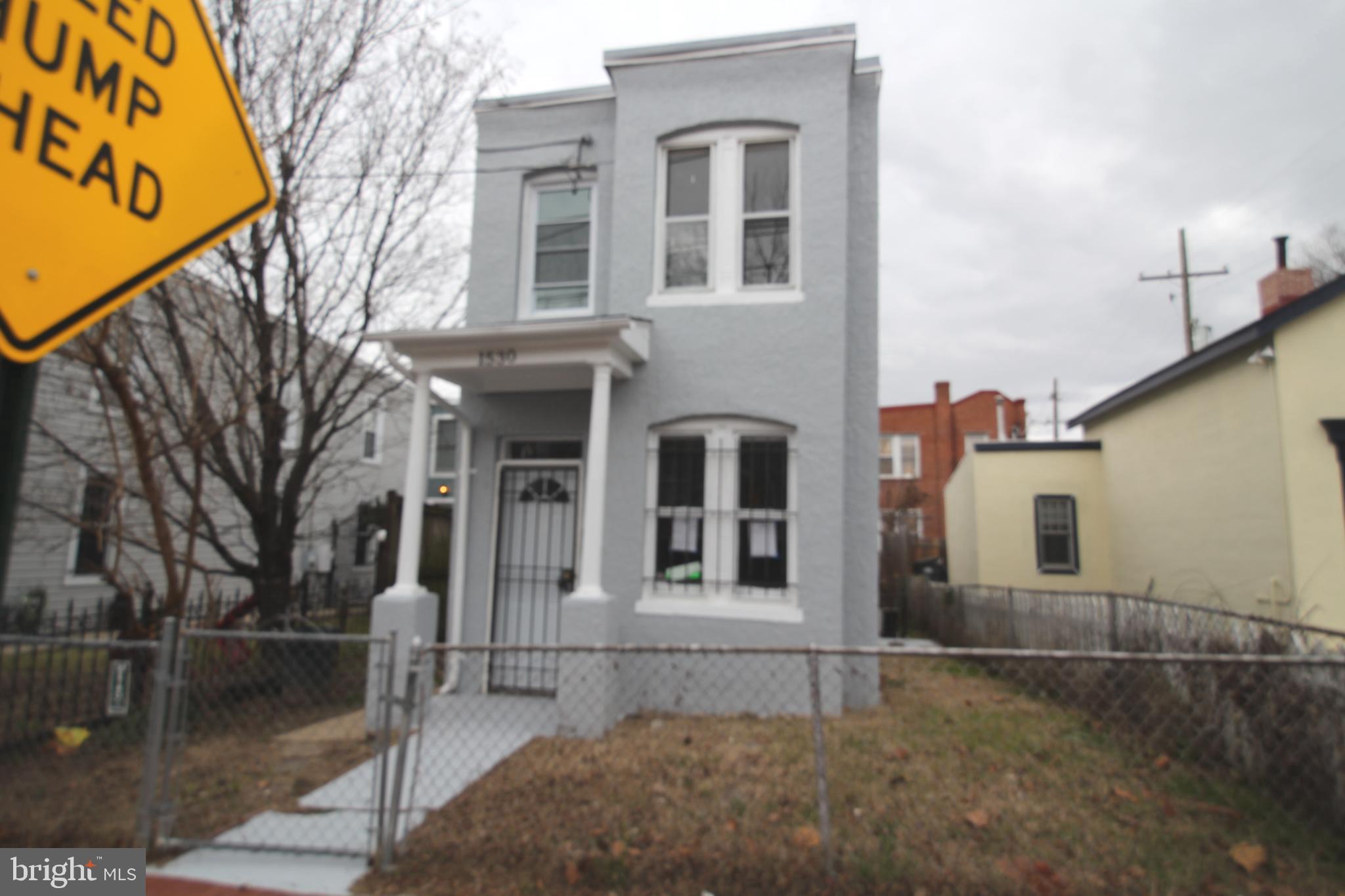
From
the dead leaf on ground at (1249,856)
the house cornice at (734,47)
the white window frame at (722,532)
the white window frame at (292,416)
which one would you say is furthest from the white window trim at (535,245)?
the dead leaf on ground at (1249,856)

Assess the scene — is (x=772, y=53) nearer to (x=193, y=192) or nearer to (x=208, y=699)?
(x=193, y=192)

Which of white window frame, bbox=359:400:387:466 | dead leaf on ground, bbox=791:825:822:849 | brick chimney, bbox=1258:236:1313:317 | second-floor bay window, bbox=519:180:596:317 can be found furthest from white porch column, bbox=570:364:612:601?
white window frame, bbox=359:400:387:466

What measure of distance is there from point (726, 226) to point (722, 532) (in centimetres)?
321

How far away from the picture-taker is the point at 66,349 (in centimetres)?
594

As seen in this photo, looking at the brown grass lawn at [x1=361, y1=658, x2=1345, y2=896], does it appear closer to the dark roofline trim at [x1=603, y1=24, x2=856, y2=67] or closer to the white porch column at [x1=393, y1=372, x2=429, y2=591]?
the white porch column at [x1=393, y1=372, x2=429, y2=591]

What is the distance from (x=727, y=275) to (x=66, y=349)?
19.0ft

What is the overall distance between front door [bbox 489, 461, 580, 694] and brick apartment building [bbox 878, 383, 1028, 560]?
23942 millimetres

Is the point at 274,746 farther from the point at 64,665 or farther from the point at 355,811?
the point at 355,811

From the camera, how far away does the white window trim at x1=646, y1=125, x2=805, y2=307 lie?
770cm

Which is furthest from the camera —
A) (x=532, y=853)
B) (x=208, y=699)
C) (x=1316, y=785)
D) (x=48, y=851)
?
(x=208, y=699)

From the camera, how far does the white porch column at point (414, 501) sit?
281 inches

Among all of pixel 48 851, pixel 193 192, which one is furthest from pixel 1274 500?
pixel 48 851

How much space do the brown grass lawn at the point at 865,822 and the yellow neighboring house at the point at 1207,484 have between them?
4704mm

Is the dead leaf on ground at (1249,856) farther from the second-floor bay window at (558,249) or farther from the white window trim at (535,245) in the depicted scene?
the second-floor bay window at (558,249)
